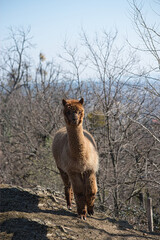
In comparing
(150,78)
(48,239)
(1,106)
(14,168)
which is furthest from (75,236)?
(1,106)

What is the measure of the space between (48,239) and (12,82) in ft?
82.4

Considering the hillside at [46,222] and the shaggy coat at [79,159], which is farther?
the shaggy coat at [79,159]

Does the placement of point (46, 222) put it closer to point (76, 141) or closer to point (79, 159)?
point (79, 159)

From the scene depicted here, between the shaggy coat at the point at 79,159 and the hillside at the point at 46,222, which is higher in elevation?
the shaggy coat at the point at 79,159

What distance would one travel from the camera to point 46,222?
480 centimetres

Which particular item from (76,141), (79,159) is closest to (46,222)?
(79,159)

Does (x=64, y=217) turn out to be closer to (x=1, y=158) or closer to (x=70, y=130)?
(x=70, y=130)

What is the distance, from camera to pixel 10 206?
5465 mm

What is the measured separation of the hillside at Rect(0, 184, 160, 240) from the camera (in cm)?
440

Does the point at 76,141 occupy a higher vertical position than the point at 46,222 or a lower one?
higher

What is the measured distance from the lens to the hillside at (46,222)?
173 inches

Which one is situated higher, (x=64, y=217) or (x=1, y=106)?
(x=1, y=106)

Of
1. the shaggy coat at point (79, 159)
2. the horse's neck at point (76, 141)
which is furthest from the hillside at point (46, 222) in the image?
the horse's neck at point (76, 141)

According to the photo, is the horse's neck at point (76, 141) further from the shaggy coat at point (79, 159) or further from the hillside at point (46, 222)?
the hillside at point (46, 222)
